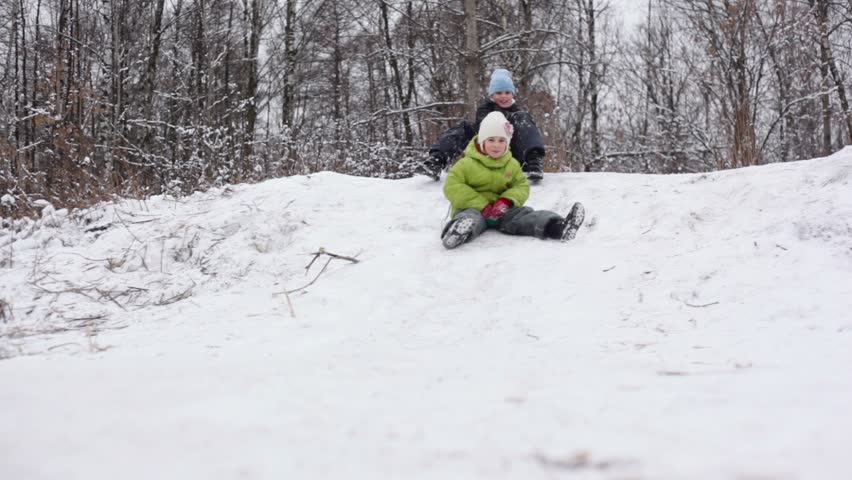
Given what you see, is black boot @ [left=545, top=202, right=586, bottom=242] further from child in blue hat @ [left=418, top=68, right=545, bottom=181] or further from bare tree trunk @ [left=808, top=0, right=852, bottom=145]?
bare tree trunk @ [left=808, top=0, right=852, bottom=145]

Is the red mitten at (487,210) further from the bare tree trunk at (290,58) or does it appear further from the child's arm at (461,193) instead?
the bare tree trunk at (290,58)

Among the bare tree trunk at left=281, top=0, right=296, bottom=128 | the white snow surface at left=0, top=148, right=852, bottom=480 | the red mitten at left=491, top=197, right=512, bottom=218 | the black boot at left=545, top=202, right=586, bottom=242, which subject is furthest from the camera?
the bare tree trunk at left=281, top=0, right=296, bottom=128

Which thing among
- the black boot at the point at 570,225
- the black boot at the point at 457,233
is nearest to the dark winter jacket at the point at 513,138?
the black boot at the point at 570,225

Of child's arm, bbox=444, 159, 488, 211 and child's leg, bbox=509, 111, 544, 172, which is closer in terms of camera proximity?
child's arm, bbox=444, 159, 488, 211

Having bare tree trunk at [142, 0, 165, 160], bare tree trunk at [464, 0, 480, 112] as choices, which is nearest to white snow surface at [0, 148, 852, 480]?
bare tree trunk at [464, 0, 480, 112]

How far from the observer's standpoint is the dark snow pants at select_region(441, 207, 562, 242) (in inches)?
139

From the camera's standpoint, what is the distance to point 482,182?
400 cm

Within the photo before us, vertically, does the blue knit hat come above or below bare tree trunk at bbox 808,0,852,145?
below

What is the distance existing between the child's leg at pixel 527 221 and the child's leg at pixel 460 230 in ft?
0.78

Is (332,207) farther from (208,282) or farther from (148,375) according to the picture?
(148,375)

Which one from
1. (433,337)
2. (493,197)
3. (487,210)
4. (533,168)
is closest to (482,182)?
(493,197)

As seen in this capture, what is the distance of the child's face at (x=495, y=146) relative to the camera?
3932 mm

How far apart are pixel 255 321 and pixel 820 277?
2.62 meters

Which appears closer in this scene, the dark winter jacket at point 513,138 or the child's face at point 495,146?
the child's face at point 495,146
